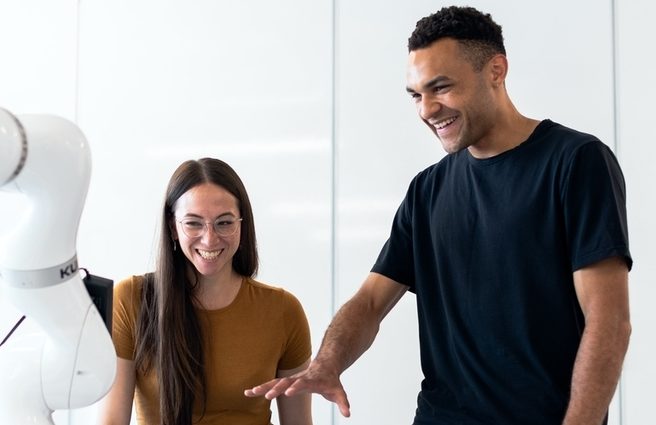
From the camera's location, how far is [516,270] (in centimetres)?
154

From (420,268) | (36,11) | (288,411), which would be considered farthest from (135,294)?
(36,11)

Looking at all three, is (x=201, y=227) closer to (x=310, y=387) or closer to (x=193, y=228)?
(x=193, y=228)

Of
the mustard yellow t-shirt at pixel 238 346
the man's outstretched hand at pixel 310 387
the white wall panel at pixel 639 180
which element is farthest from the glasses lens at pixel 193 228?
the white wall panel at pixel 639 180

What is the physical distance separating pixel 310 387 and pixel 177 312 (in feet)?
2.14

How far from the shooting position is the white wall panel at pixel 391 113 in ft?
9.37

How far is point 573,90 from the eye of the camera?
2.84 meters

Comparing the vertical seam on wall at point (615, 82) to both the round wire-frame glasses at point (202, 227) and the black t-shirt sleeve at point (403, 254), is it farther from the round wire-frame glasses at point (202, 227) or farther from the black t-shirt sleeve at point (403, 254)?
the round wire-frame glasses at point (202, 227)

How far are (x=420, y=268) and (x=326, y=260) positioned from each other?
53.6 inches

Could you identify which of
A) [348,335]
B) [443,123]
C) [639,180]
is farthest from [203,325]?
[639,180]

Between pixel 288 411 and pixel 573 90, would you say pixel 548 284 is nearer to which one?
pixel 288 411

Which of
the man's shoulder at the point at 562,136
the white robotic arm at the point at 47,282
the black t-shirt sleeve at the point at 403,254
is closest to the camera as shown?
the white robotic arm at the point at 47,282

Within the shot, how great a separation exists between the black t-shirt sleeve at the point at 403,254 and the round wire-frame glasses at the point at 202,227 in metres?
0.48

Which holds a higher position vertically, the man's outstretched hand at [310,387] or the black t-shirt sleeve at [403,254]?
the black t-shirt sleeve at [403,254]

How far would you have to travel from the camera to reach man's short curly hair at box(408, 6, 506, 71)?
5.35 ft
